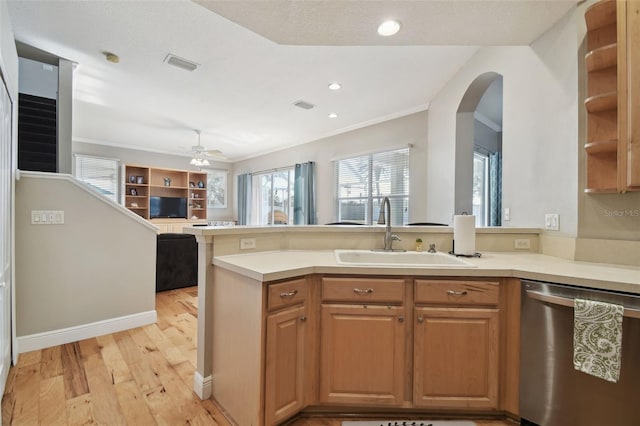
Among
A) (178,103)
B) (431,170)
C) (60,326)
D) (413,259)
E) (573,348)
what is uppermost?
(178,103)

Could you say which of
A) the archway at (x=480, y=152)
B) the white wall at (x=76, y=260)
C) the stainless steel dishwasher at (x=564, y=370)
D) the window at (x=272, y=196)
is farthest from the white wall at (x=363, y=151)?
the white wall at (x=76, y=260)

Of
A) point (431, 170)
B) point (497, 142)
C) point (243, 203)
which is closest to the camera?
point (431, 170)

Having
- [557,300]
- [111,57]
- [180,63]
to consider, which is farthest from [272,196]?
[557,300]

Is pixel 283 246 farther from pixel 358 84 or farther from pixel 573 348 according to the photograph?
pixel 358 84

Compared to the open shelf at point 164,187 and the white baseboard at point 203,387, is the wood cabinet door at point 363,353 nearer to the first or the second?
the white baseboard at point 203,387

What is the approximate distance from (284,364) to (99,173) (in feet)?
24.5

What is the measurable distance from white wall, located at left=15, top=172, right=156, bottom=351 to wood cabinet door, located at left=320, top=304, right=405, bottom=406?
90.8 inches

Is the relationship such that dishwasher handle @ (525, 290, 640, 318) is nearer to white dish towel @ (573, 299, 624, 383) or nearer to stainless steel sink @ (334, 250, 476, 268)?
white dish towel @ (573, 299, 624, 383)

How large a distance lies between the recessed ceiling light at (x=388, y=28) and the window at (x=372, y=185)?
109 inches

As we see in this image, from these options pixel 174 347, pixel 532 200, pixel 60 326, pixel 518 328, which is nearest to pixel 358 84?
pixel 532 200

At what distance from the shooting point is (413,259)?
2.05 m

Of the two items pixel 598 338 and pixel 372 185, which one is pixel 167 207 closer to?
pixel 372 185

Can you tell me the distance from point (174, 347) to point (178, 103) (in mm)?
3546

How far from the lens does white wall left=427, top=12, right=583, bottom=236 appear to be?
1.85 meters
